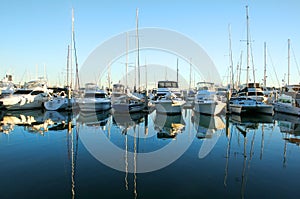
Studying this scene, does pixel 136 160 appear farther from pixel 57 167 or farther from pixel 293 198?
pixel 293 198

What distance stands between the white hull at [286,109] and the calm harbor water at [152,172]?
12223mm

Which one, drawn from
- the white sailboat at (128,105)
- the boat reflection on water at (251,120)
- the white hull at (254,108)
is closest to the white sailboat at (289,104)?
the white hull at (254,108)

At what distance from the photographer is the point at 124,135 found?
1440 cm

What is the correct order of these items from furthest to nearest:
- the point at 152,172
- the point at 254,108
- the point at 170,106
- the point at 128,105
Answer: the point at 254,108
the point at 170,106
the point at 128,105
the point at 152,172

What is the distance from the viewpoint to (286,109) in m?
26.7

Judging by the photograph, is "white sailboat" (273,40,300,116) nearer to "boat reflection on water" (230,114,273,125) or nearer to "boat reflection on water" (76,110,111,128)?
"boat reflection on water" (230,114,273,125)

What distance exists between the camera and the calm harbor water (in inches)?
242

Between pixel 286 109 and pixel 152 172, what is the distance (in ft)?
81.7

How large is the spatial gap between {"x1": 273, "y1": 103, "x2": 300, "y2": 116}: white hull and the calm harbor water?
481 inches

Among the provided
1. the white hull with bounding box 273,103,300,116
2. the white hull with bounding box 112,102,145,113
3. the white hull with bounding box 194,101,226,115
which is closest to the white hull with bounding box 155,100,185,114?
the white hull with bounding box 194,101,226,115

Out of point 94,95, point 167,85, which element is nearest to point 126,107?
point 94,95

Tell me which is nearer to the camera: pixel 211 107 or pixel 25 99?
pixel 211 107

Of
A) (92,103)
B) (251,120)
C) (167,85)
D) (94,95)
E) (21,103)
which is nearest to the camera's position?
(251,120)

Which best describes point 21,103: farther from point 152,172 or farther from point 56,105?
point 152,172
